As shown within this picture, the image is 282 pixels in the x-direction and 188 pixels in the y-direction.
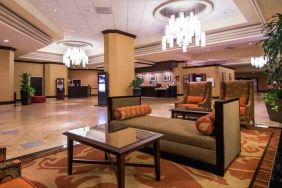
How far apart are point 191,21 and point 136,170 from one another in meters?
5.33

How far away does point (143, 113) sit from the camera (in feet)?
12.3

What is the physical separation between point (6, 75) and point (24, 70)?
162 inches

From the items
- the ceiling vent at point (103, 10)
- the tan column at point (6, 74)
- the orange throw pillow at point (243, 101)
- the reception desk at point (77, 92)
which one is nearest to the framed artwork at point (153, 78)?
the reception desk at point (77, 92)

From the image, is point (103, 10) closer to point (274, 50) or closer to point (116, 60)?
point (116, 60)

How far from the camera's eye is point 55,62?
15.4 meters

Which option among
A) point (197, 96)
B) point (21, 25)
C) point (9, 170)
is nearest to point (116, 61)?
point (21, 25)

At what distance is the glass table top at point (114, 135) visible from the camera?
6.50ft

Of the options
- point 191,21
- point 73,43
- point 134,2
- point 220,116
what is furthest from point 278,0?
point 73,43

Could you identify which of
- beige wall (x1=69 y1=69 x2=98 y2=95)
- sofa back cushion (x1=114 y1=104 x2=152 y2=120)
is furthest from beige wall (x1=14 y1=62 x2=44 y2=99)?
sofa back cushion (x1=114 y1=104 x2=152 y2=120)

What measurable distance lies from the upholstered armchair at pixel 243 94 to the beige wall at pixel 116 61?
15.5 ft

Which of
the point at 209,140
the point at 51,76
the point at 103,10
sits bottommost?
the point at 209,140

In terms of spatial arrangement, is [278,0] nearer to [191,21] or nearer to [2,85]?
[191,21]

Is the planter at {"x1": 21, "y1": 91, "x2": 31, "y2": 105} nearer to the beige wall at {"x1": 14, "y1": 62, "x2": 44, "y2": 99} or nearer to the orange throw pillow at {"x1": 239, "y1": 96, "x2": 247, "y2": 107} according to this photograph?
the beige wall at {"x1": 14, "y1": 62, "x2": 44, "y2": 99}

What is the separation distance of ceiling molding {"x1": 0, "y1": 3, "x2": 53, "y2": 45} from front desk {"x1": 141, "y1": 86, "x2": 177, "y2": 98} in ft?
32.3
